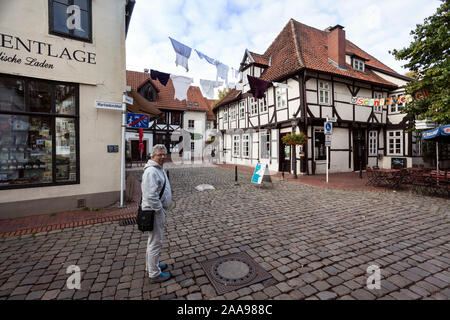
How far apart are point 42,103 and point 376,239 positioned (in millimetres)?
8096

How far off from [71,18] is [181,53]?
3.56 metres

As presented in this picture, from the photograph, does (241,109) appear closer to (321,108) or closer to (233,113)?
(233,113)

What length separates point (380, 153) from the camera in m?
15.8

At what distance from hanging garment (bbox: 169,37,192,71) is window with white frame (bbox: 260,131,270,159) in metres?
9.06

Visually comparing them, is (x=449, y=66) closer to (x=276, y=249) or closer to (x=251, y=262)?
(x=276, y=249)

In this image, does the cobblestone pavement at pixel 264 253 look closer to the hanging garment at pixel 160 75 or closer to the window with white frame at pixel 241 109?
the hanging garment at pixel 160 75

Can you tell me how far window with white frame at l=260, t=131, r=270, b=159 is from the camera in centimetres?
1596

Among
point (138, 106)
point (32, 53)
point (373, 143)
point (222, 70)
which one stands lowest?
point (373, 143)

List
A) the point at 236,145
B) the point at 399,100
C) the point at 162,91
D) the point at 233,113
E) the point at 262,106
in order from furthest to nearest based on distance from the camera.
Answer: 1. the point at 162,91
2. the point at 236,145
3. the point at 233,113
4. the point at 262,106
5. the point at 399,100

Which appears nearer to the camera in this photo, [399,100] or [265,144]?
[399,100]

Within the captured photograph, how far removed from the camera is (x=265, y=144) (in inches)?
643

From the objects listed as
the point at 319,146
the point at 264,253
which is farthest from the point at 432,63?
the point at 264,253

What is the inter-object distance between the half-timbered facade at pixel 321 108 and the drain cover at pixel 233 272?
8.97 metres
